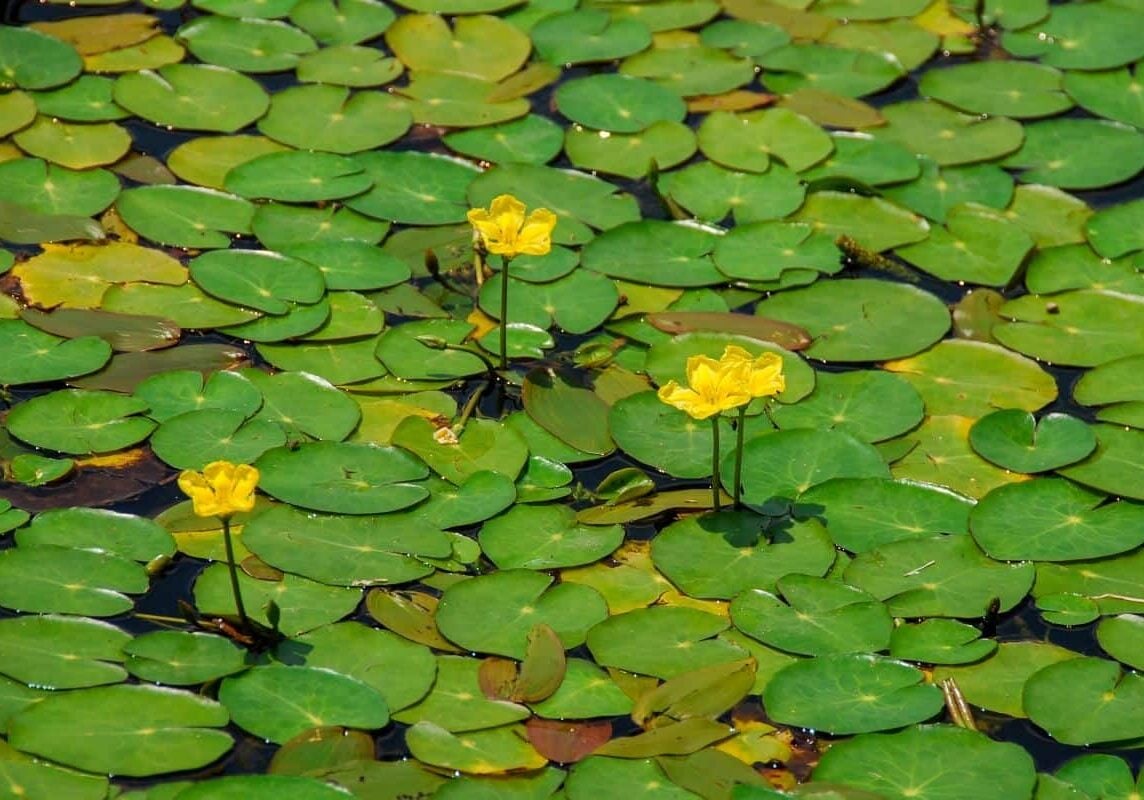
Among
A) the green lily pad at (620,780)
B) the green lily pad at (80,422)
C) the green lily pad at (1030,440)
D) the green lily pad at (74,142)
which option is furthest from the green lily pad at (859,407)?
the green lily pad at (74,142)

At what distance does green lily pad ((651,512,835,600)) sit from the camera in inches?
135

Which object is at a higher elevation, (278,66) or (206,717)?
(278,66)

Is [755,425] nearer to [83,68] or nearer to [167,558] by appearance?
[167,558]

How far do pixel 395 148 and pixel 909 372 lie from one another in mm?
1666

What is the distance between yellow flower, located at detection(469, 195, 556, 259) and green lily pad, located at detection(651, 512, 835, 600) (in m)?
0.70

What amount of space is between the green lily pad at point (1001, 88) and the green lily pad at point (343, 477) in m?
2.33

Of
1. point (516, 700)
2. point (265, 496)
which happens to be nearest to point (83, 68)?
point (265, 496)

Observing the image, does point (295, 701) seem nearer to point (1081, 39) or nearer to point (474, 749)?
point (474, 749)

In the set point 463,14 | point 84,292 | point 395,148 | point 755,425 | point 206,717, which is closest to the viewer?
point 206,717

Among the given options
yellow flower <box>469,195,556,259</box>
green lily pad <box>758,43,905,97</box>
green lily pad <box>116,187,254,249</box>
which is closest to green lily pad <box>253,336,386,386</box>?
green lily pad <box>116,187,254,249</box>

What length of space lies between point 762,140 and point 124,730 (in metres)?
2.67

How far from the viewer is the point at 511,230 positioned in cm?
364

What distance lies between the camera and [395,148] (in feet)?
15.5

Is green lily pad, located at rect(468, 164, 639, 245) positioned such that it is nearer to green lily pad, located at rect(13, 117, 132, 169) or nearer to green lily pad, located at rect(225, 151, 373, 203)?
green lily pad, located at rect(225, 151, 373, 203)
